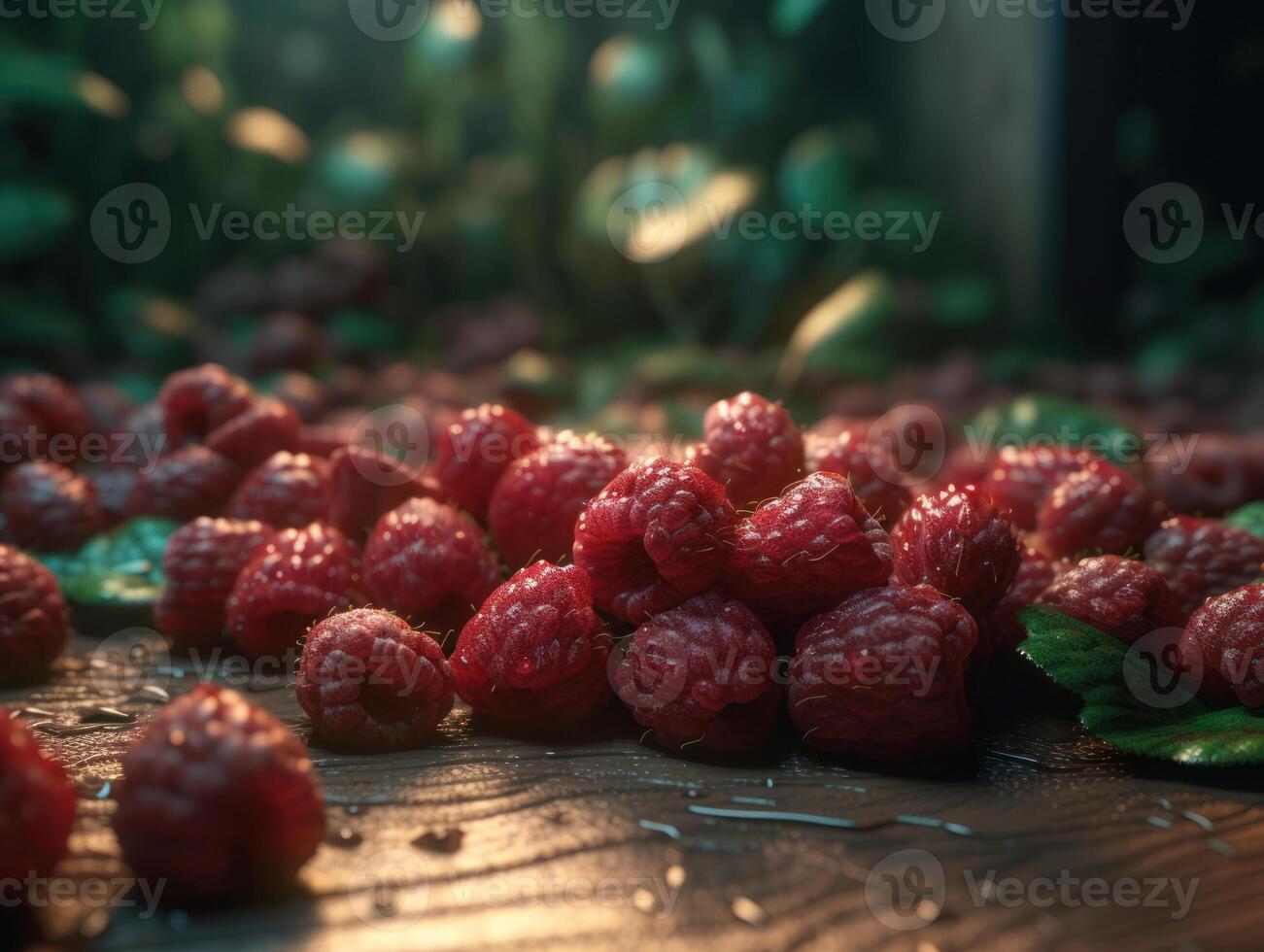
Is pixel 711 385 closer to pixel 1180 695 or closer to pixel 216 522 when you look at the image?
pixel 216 522

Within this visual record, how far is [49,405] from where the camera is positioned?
74.9 inches

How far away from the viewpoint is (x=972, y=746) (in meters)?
1.07

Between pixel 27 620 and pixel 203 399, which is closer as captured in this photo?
pixel 27 620

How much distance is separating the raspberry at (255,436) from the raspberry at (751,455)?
754 millimetres

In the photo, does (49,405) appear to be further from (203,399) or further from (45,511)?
(203,399)

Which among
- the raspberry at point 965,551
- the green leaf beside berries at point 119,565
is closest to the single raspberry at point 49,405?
the green leaf beside berries at point 119,565

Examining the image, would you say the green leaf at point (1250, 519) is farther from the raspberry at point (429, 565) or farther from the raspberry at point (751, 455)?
the raspberry at point (429, 565)

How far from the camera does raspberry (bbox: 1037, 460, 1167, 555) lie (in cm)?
131

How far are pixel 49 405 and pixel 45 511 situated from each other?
31 centimetres

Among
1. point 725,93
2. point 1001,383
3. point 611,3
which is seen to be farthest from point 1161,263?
point 611,3

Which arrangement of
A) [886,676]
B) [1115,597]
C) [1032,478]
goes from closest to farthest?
[886,676] → [1115,597] → [1032,478]

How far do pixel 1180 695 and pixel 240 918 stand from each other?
36.0 inches

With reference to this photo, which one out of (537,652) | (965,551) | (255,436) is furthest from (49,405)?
(965,551)

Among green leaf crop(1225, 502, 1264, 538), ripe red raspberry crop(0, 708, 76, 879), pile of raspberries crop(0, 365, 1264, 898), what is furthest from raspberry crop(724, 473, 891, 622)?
green leaf crop(1225, 502, 1264, 538)
